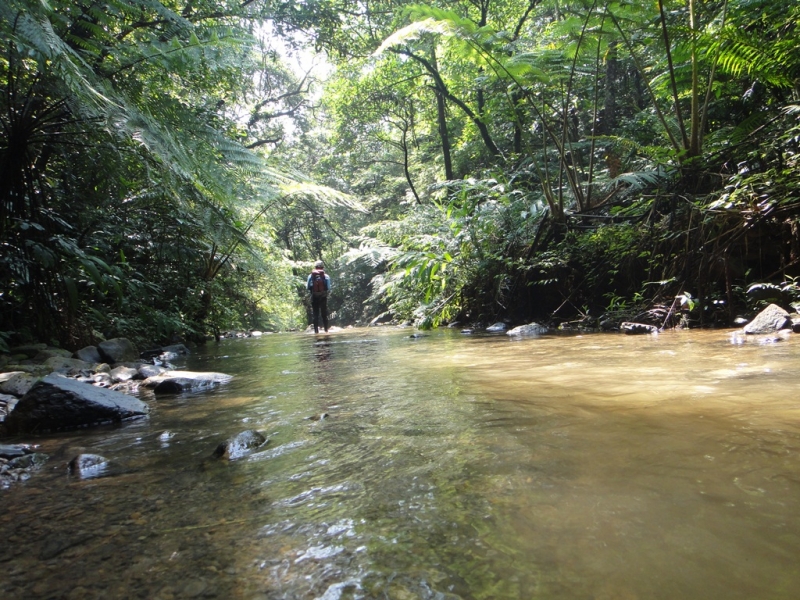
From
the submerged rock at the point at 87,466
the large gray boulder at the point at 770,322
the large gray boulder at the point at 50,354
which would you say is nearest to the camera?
the submerged rock at the point at 87,466

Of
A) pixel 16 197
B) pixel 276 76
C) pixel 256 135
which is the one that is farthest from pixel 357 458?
pixel 276 76

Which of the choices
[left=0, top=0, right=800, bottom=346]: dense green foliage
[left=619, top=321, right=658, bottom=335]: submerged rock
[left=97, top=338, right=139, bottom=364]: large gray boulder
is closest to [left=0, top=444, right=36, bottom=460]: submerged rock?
[left=0, top=0, right=800, bottom=346]: dense green foliage

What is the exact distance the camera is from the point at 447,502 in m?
1.24

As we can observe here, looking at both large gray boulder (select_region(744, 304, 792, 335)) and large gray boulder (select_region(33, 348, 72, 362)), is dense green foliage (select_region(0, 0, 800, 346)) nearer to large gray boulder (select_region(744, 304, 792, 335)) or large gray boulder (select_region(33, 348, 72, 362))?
large gray boulder (select_region(33, 348, 72, 362))

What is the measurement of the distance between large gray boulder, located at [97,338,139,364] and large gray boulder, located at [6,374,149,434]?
2754 mm

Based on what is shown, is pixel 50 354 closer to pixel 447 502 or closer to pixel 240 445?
pixel 240 445

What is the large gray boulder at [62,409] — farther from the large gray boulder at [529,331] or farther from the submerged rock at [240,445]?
the large gray boulder at [529,331]

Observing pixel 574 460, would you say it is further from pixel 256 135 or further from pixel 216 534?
pixel 256 135

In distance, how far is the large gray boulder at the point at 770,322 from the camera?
150 inches

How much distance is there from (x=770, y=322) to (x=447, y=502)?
3790mm

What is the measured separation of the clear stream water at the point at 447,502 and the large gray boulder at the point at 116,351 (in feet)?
10.3

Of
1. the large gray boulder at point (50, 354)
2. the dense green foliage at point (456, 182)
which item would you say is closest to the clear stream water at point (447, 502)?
→ the dense green foliage at point (456, 182)

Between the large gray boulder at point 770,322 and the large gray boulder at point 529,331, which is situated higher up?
the large gray boulder at point 770,322

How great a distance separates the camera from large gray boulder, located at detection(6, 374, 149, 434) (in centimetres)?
237
